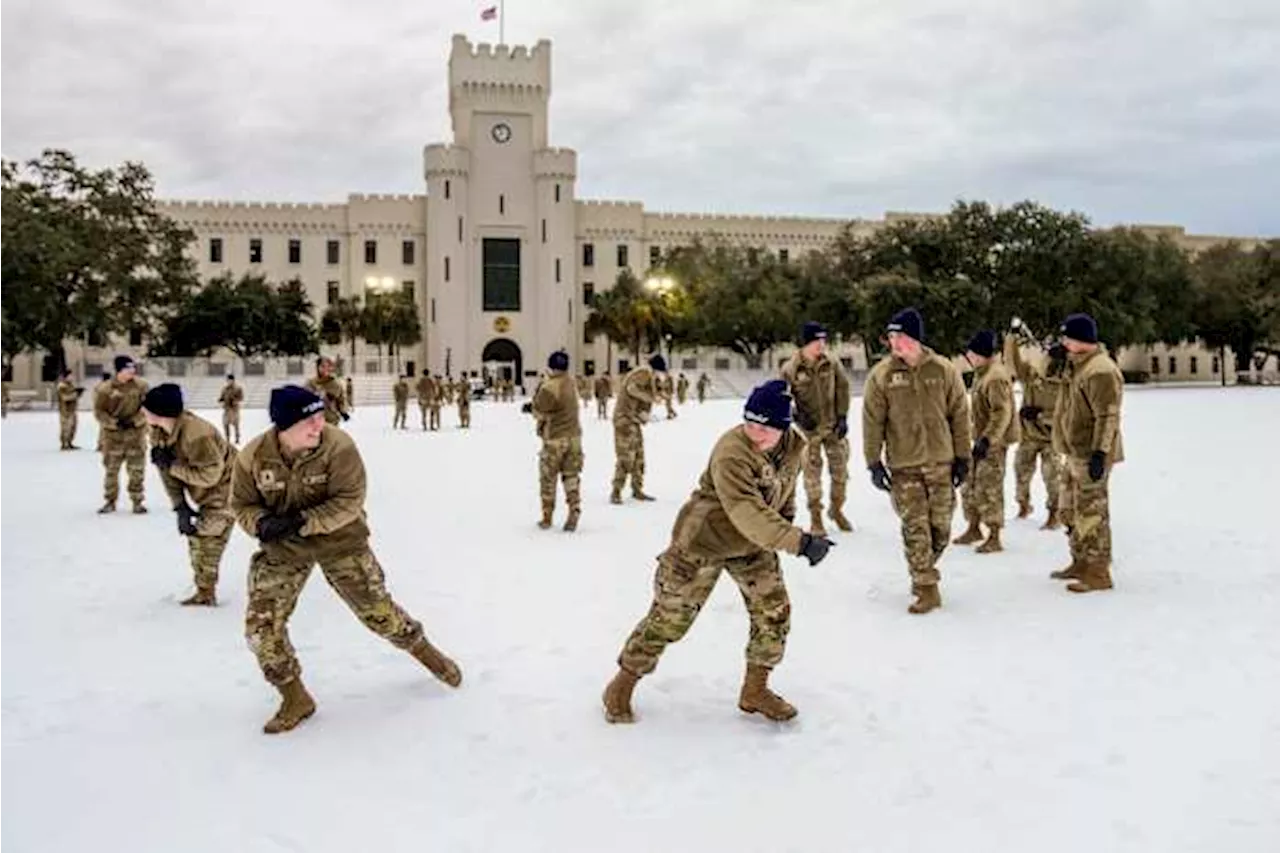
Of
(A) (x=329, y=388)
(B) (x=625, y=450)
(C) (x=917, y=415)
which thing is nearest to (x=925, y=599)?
(C) (x=917, y=415)

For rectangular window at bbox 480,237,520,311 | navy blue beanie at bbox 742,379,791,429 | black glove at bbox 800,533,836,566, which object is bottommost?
black glove at bbox 800,533,836,566

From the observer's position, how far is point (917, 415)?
661cm

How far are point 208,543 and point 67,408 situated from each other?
1529 centimetres

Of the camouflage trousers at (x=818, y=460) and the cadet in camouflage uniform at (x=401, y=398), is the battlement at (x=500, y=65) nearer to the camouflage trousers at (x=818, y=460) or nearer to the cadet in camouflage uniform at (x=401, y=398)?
the cadet in camouflage uniform at (x=401, y=398)

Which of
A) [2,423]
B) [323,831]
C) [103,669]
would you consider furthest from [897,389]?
[2,423]

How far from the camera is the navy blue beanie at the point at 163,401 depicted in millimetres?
6652

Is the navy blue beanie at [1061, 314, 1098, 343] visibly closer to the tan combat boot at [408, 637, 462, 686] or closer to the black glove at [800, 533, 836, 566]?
the black glove at [800, 533, 836, 566]

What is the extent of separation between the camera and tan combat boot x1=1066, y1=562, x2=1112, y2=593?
7012 millimetres

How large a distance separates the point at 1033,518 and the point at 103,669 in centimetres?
828

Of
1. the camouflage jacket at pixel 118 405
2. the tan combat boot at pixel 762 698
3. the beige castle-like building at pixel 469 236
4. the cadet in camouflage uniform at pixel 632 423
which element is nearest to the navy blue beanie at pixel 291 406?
the tan combat boot at pixel 762 698

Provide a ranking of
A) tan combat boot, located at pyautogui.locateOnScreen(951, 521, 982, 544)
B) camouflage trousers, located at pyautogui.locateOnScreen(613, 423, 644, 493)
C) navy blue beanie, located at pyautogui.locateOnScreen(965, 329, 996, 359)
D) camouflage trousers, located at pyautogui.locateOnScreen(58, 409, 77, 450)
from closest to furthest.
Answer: navy blue beanie, located at pyautogui.locateOnScreen(965, 329, 996, 359)
tan combat boot, located at pyautogui.locateOnScreen(951, 521, 982, 544)
camouflage trousers, located at pyautogui.locateOnScreen(613, 423, 644, 493)
camouflage trousers, located at pyautogui.locateOnScreen(58, 409, 77, 450)

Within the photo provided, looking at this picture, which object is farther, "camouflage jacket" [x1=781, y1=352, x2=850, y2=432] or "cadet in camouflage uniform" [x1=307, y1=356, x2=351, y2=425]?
"cadet in camouflage uniform" [x1=307, y1=356, x2=351, y2=425]

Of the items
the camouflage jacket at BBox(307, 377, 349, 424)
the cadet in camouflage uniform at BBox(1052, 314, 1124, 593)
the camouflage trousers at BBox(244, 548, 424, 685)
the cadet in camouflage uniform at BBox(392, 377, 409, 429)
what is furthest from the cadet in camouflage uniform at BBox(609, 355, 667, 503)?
the cadet in camouflage uniform at BBox(392, 377, 409, 429)

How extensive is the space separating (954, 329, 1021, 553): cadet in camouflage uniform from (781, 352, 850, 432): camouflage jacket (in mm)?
1143
